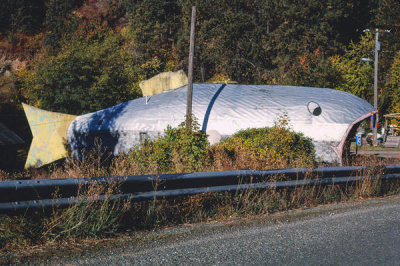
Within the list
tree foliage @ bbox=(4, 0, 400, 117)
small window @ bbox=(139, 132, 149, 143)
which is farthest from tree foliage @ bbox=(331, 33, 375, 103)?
small window @ bbox=(139, 132, 149, 143)

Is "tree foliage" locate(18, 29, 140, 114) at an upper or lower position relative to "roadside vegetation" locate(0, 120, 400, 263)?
upper

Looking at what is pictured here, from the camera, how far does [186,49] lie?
4791cm

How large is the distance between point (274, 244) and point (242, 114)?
12.6m

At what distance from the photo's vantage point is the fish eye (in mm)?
16247

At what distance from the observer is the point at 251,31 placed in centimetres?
4222

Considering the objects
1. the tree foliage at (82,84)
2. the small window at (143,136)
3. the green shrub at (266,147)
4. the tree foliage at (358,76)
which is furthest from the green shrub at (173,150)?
the tree foliage at (358,76)

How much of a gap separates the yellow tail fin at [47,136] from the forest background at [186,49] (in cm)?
785

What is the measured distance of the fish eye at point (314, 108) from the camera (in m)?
16.2

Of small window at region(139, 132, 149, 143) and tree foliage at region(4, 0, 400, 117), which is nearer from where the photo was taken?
small window at region(139, 132, 149, 143)

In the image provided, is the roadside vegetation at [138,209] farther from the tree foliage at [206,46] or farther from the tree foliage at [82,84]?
the tree foliage at [206,46]

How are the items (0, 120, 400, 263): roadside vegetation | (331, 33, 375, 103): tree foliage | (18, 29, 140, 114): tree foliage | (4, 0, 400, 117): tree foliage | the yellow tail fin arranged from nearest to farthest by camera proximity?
(0, 120, 400, 263): roadside vegetation → the yellow tail fin → (18, 29, 140, 114): tree foliage → (4, 0, 400, 117): tree foliage → (331, 33, 375, 103): tree foliage

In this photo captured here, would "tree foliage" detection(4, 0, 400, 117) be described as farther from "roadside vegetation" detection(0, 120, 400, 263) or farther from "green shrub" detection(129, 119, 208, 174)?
"roadside vegetation" detection(0, 120, 400, 263)

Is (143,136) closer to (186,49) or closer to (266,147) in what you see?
(266,147)

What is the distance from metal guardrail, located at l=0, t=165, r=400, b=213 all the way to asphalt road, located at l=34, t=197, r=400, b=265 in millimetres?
601
